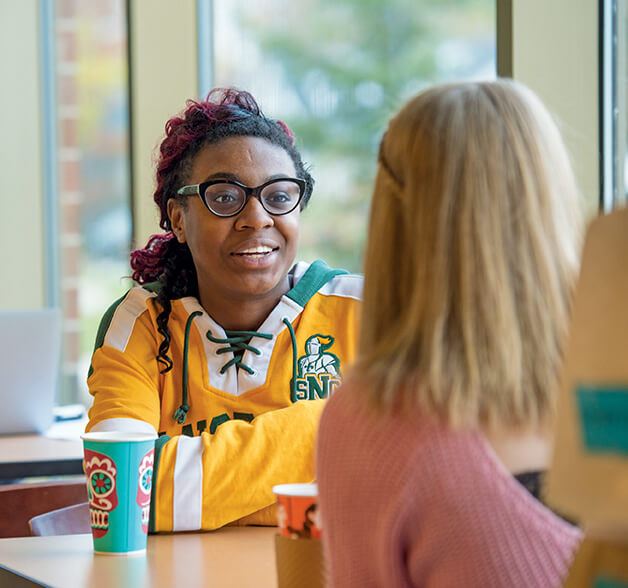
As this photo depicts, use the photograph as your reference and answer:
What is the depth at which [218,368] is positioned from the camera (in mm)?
1778

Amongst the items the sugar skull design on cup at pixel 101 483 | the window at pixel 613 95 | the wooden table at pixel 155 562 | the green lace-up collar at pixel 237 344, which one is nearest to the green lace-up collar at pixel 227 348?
the green lace-up collar at pixel 237 344

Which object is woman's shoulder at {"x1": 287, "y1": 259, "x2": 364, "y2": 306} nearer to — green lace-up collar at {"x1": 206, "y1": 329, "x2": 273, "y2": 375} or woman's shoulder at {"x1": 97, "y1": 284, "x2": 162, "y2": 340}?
green lace-up collar at {"x1": 206, "y1": 329, "x2": 273, "y2": 375}

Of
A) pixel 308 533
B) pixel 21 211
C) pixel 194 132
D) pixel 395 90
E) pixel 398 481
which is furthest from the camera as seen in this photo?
pixel 21 211

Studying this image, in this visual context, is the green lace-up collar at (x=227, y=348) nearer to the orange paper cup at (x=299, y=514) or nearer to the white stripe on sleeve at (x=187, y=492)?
the white stripe on sleeve at (x=187, y=492)

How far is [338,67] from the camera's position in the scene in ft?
11.1

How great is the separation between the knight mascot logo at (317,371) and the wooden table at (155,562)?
35 cm

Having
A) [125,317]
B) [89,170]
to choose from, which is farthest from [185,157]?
[89,170]

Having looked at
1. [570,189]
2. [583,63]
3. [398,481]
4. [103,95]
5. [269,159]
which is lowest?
[398,481]

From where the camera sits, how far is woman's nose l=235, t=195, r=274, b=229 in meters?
1.81

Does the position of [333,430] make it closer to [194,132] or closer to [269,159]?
[269,159]

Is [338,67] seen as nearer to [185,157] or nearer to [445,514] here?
[185,157]

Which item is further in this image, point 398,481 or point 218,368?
point 218,368

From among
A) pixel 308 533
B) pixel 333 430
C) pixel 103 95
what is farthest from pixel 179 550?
pixel 103 95

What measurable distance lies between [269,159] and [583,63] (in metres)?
0.86
